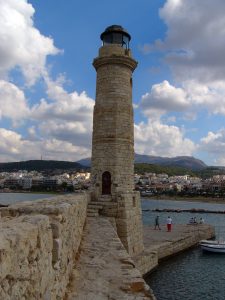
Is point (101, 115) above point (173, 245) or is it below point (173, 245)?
above

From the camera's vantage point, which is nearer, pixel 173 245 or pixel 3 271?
pixel 3 271

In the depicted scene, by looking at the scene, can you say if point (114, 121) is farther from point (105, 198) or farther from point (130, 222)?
point (130, 222)

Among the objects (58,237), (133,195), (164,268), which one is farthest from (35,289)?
(164,268)

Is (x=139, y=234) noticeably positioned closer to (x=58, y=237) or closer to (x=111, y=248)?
(x=111, y=248)

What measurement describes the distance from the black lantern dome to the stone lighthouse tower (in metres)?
0.88

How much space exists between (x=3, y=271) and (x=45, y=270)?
47.8 inches

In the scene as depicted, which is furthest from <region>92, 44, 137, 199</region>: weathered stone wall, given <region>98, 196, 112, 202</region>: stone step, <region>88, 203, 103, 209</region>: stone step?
<region>88, 203, 103, 209</region>: stone step

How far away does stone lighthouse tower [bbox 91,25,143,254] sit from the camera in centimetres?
1458

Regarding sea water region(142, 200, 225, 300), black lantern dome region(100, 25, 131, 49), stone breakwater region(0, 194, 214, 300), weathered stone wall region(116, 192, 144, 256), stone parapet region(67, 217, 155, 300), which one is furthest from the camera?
black lantern dome region(100, 25, 131, 49)

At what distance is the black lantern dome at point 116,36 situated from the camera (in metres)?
16.5

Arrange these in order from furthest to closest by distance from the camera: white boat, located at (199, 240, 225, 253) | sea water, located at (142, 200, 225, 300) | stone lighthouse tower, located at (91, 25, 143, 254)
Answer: white boat, located at (199, 240, 225, 253)
stone lighthouse tower, located at (91, 25, 143, 254)
sea water, located at (142, 200, 225, 300)

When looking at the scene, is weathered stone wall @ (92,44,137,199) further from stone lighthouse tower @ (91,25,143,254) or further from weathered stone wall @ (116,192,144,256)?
weathered stone wall @ (116,192,144,256)

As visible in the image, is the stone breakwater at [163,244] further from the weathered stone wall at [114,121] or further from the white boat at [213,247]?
the weathered stone wall at [114,121]

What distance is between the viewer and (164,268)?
17359 mm
